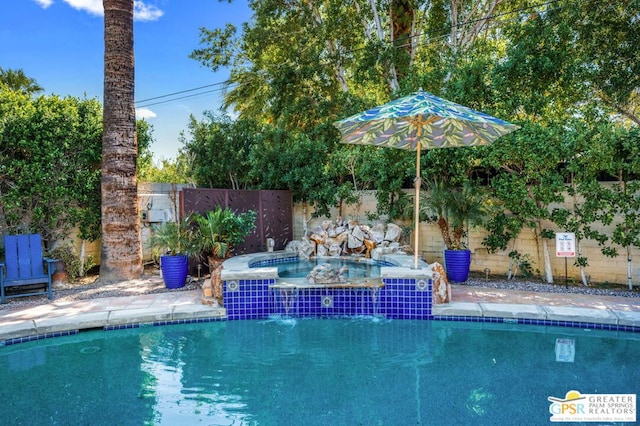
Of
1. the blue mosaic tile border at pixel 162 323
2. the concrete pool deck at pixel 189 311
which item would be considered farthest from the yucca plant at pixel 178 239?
the blue mosaic tile border at pixel 162 323

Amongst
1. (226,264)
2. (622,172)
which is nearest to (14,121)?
(226,264)

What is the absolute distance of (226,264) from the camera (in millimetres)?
6555

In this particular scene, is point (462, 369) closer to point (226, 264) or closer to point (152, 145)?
point (226, 264)

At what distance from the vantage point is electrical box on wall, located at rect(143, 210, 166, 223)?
30.6 ft

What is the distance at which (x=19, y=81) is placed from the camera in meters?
13.8

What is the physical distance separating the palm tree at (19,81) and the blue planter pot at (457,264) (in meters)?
13.9

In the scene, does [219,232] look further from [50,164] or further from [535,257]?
[535,257]

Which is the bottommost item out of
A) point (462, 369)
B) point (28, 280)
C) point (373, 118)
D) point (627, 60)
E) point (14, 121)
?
point (462, 369)

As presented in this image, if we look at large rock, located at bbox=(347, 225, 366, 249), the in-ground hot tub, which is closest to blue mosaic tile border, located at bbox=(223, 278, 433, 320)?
the in-ground hot tub

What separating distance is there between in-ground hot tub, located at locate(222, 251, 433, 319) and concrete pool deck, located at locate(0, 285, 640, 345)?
269 mm

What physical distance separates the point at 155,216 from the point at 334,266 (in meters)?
4.31

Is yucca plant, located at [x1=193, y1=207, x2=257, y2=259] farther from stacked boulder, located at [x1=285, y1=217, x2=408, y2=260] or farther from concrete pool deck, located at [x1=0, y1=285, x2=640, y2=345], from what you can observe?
stacked boulder, located at [x1=285, y1=217, x2=408, y2=260]

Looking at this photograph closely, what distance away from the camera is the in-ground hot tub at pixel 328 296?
5.73 m

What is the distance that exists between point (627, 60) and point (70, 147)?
12.0m
